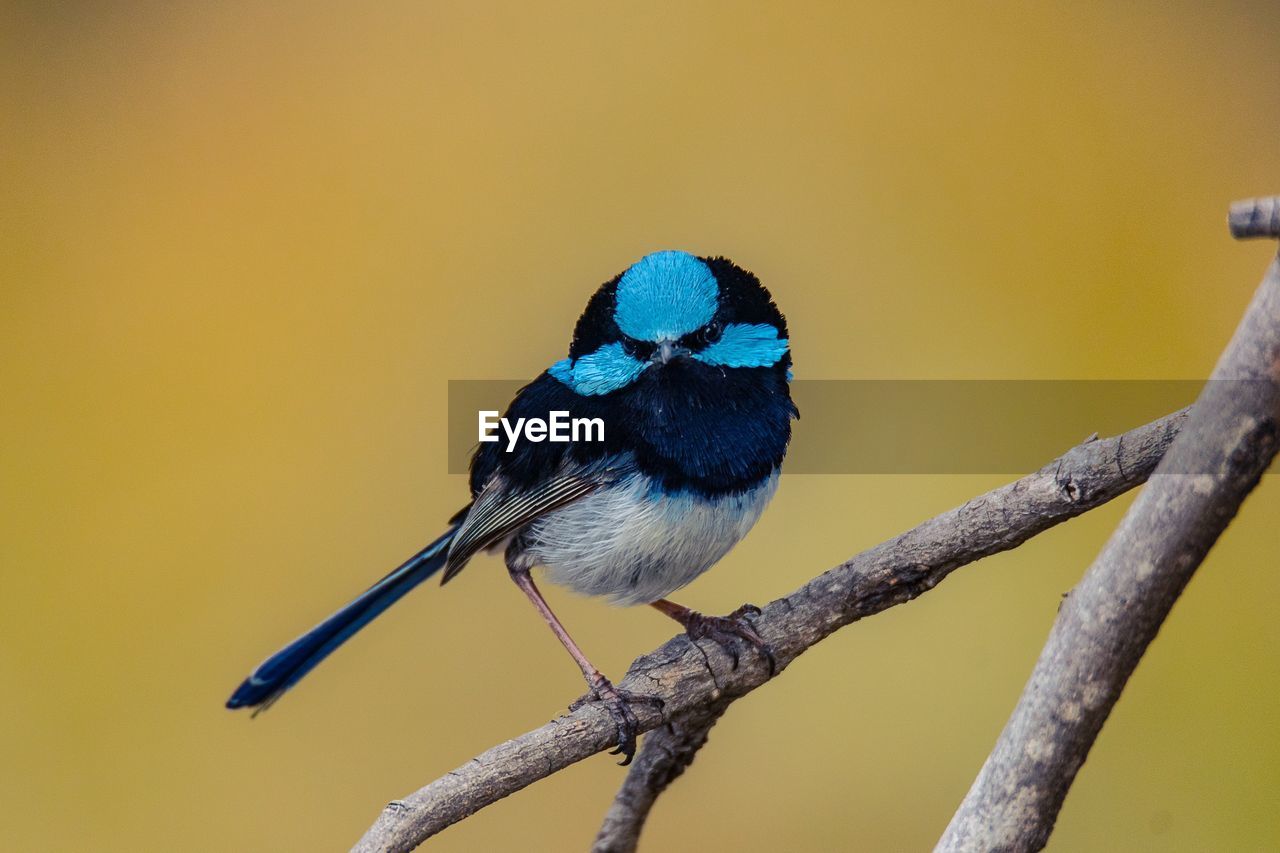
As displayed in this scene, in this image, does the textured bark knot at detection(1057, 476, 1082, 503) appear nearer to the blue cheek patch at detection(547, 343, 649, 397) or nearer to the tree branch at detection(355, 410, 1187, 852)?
the tree branch at detection(355, 410, 1187, 852)

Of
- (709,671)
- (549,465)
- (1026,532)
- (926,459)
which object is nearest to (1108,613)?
(1026,532)

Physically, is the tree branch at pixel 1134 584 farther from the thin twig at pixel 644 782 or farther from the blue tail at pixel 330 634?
the blue tail at pixel 330 634

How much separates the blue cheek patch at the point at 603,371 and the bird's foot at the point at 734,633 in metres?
0.31

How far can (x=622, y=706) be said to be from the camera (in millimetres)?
1281

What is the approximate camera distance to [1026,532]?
123cm

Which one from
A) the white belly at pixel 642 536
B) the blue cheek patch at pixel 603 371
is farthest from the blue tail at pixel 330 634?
the blue cheek patch at pixel 603 371

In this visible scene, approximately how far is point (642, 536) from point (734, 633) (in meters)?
0.16

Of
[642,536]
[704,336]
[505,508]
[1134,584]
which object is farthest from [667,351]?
[1134,584]

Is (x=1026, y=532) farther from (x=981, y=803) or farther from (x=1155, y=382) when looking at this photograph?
(x=1155, y=382)

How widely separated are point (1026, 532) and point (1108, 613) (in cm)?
34

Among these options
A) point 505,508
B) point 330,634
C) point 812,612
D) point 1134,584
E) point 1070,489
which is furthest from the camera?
point 330,634

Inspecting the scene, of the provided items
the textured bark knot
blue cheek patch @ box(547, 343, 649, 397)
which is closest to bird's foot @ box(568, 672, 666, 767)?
blue cheek patch @ box(547, 343, 649, 397)

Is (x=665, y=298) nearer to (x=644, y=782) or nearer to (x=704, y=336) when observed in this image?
(x=704, y=336)

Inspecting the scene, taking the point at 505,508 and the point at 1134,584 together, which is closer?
the point at 1134,584
